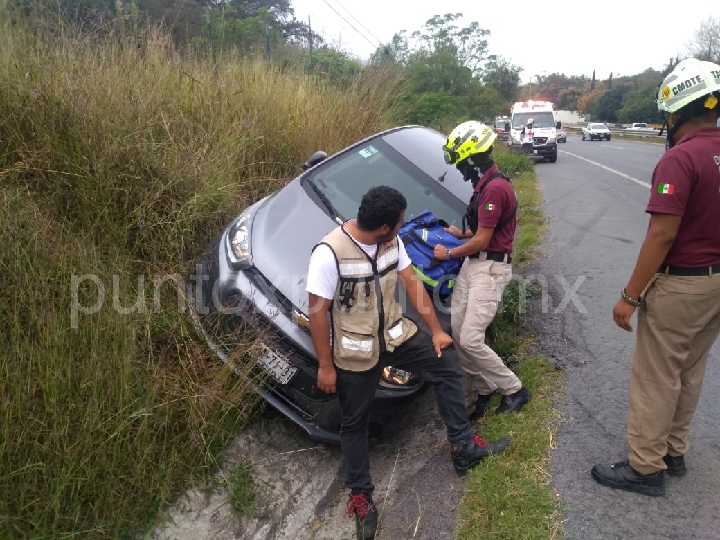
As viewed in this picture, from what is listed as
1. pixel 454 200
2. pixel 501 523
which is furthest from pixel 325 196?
pixel 501 523

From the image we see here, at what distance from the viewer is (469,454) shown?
2.87 m

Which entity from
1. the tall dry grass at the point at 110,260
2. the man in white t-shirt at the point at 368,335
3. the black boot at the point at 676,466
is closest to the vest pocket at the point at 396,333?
the man in white t-shirt at the point at 368,335

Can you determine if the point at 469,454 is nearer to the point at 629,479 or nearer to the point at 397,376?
the point at 397,376

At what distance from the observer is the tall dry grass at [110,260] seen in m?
2.37

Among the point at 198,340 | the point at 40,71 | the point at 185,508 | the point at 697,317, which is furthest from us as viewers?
the point at 40,71

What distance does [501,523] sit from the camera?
2.44 m

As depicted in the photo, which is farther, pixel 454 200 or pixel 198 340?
pixel 454 200

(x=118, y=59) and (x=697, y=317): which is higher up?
(x=118, y=59)

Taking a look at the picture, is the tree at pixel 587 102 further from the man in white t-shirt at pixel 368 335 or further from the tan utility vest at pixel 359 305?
the tan utility vest at pixel 359 305

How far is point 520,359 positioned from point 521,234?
3.81 meters

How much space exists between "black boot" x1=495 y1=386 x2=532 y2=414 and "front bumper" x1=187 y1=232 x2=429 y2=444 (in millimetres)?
548

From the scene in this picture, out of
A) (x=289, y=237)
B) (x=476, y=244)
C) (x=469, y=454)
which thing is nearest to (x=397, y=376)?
(x=469, y=454)

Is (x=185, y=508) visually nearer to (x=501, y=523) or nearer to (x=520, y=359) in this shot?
(x=501, y=523)

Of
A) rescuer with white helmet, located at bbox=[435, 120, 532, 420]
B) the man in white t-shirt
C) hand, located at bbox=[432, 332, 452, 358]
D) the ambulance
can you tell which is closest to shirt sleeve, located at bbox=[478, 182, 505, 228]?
rescuer with white helmet, located at bbox=[435, 120, 532, 420]
